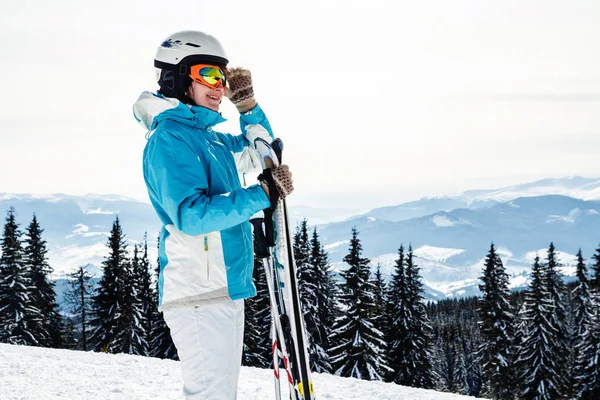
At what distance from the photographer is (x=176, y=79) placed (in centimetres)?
346

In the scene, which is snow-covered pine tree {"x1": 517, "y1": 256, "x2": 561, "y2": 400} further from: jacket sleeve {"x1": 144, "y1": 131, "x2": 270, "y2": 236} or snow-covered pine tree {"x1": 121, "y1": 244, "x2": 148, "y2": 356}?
jacket sleeve {"x1": 144, "y1": 131, "x2": 270, "y2": 236}

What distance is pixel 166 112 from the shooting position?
3.28m

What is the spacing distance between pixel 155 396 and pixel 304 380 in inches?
188

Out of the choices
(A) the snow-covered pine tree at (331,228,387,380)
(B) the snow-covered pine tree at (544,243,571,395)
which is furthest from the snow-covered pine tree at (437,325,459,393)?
(A) the snow-covered pine tree at (331,228,387,380)

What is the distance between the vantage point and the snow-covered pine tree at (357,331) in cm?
3005

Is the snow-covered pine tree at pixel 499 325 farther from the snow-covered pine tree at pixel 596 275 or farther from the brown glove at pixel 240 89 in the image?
the brown glove at pixel 240 89

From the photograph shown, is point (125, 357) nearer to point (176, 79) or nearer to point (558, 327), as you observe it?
point (176, 79)

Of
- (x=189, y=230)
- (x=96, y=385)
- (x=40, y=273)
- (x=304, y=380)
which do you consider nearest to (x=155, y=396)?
(x=96, y=385)

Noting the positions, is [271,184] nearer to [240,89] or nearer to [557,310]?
[240,89]

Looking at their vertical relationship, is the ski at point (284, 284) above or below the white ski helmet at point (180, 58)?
below

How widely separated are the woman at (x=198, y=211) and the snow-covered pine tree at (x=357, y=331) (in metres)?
27.6

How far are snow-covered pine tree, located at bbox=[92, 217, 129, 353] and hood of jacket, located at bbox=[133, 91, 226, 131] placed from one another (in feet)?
111

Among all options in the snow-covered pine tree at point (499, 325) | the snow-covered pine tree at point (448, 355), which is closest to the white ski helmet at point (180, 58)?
the snow-covered pine tree at point (499, 325)

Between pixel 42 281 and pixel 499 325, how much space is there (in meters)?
33.0
